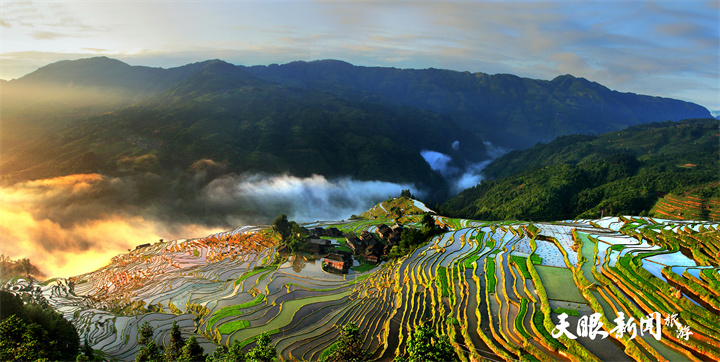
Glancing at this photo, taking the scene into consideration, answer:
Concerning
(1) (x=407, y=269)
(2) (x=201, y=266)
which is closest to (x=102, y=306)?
(2) (x=201, y=266)

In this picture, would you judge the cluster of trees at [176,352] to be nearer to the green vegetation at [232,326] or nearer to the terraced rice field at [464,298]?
the terraced rice field at [464,298]

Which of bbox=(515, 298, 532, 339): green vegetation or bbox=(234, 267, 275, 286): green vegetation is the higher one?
bbox=(515, 298, 532, 339): green vegetation

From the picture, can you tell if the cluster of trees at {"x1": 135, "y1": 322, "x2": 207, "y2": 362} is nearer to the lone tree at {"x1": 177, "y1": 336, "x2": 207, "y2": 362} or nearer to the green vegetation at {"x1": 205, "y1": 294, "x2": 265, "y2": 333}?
the lone tree at {"x1": 177, "y1": 336, "x2": 207, "y2": 362}

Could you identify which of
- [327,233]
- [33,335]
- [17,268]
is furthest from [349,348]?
[17,268]

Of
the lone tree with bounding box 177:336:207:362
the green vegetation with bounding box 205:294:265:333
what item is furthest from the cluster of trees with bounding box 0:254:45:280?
the lone tree with bounding box 177:336:207:362

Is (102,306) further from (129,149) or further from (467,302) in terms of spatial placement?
(129,149)

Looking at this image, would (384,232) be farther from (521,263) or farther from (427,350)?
(427,350)

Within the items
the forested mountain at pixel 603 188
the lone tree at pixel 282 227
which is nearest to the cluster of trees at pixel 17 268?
the lone tree at pixel 282 227
